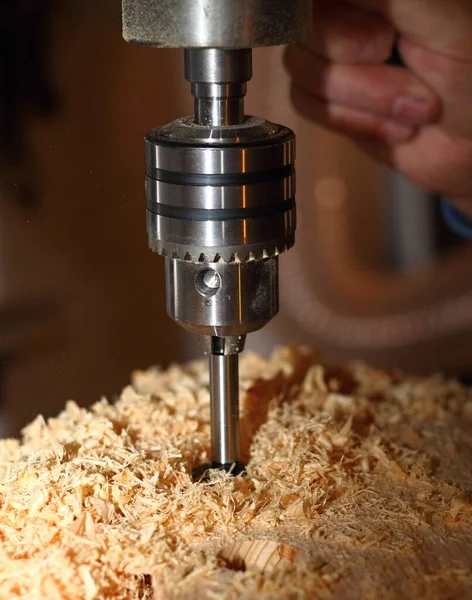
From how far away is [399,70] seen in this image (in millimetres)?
1098

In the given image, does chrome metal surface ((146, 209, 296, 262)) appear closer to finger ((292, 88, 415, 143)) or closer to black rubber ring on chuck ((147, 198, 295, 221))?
black rubber ring on chuck ((147, 198, 295, 221))

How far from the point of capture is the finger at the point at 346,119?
115 cm

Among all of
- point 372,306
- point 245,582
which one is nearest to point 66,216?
point 245,582

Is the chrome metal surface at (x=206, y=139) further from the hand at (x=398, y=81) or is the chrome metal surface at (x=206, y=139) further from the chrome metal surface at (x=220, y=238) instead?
the hand at (x=398, y=81)

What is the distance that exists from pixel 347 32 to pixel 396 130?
167mm

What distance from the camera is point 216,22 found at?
675mm

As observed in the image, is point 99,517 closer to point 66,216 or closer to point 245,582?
point 245,582

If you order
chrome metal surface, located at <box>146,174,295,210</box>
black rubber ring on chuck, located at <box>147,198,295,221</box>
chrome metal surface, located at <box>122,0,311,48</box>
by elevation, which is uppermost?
chrome metal surface, located at <box>122,0,311,48</box>

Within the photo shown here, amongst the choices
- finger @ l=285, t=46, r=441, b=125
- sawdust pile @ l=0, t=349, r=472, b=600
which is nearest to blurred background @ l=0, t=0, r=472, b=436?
sawdust pile @ l=0, t=349, r=472, b=600

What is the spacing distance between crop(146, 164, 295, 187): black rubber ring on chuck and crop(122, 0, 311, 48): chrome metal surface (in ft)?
0.32

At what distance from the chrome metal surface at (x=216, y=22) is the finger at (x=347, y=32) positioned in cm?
36

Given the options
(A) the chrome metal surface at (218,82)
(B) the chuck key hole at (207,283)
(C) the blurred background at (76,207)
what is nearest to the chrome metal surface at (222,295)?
(B) the chuck key hole at (207,283)

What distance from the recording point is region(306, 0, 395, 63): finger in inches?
41.3

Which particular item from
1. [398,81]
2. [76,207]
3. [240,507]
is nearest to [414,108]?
[398,81]
